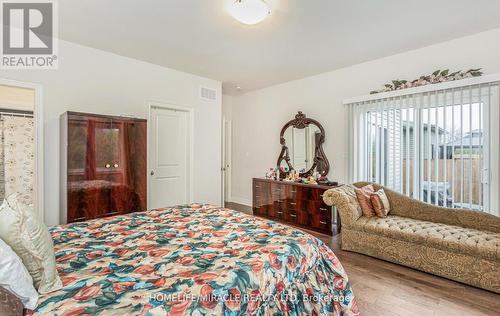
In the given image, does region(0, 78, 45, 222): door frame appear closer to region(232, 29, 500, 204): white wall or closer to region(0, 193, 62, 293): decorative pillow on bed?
region(0, 193, 62, 293): decorative pillow on bed

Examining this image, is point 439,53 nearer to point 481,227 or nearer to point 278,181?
point 481,227

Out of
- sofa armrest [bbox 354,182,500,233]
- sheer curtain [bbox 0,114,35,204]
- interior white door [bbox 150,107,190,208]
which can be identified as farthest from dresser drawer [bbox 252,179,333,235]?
sheer curtain [bbox 0,114,35,204]

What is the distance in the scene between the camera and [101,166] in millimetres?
2889

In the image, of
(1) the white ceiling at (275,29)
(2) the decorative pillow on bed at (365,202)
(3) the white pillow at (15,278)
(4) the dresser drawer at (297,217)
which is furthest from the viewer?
(4) the dresser drawer at (297,217)

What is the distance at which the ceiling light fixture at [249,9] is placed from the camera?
7.13 ft

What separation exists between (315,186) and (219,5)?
278 cm

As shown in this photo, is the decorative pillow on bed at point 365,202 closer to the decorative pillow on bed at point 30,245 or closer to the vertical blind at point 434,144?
the vertical blind at point 434,144

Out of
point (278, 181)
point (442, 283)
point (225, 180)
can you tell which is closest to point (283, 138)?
point (278, 181)

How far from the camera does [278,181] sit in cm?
446

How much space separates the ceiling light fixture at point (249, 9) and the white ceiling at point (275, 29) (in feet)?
0.62

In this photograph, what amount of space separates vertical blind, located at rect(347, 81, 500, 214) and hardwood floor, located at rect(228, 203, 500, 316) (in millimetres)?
1209

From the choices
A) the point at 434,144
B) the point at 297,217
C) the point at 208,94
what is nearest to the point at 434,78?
the point at 434,144

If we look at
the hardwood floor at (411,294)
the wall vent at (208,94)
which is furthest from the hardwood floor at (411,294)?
the wall vent at (208,94)

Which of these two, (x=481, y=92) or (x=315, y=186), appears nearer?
(x=481, y=92)
